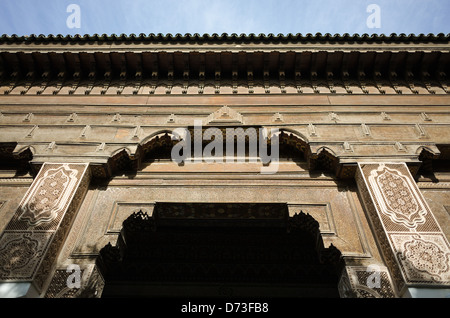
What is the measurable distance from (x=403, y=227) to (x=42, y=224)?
3910mm

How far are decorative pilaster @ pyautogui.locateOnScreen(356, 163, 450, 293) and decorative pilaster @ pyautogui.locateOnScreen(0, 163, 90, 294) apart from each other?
347 centimetres

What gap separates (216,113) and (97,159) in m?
1.96

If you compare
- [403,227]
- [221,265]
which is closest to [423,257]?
[403,227]

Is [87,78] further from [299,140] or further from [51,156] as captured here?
[299,140]

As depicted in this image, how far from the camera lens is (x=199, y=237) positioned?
5727mm

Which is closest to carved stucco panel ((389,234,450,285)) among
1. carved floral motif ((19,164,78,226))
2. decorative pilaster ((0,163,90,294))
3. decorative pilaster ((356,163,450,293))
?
decorative pilaster ((356,163,450,293))

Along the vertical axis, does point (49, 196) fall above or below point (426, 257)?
above

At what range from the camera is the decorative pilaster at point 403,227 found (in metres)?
3.28

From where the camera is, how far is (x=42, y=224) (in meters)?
3.77

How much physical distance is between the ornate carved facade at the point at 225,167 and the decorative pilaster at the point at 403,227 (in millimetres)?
16

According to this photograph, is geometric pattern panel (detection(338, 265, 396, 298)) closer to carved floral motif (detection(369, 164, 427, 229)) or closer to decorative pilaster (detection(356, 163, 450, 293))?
decorative pilaster (detection(356, 163, 450, 293))

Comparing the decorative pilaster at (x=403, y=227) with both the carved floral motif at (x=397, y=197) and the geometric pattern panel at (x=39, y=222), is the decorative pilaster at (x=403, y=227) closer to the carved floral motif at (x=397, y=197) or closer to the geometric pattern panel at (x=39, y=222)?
the carved floral motif at (x=397, y=197)

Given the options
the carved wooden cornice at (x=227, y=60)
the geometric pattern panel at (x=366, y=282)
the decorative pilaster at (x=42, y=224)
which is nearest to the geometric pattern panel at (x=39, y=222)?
the decorative pilaster at (x=42, y=224)

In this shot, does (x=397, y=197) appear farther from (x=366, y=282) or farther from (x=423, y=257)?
(x=366, y=282)
